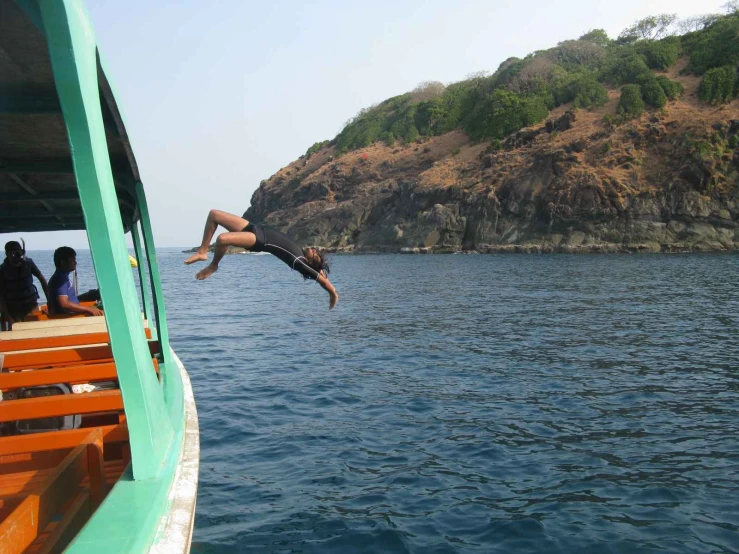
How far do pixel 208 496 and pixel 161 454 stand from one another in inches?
183

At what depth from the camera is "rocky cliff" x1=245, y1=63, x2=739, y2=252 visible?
217 feet

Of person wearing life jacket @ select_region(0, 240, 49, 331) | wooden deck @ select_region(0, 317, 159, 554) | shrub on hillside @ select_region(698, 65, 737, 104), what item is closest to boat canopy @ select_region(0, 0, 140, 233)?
person wearing life jacket @ select_region(0, 240, 49, 331)

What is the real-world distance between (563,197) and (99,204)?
73969mm

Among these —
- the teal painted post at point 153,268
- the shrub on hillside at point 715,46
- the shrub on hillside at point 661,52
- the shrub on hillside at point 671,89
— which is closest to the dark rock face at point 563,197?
the shrub on hillside at point 671,89

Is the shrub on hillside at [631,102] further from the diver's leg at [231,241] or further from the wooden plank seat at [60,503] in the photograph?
the wooden plank seat at [60,503]

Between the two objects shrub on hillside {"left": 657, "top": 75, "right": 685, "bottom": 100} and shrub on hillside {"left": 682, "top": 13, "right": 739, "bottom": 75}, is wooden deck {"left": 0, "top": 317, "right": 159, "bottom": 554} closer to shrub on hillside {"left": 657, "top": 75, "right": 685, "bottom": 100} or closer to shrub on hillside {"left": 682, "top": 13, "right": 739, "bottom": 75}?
shrub on hillside {"left": 657, "top": 75, "right": 685, "bottom": 100}

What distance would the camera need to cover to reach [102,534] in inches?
132

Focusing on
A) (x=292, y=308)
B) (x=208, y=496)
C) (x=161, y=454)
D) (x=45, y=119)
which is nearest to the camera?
(x=161, y=454)

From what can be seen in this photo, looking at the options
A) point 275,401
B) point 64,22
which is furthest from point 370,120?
point 64,22

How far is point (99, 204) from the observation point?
11.2 feet

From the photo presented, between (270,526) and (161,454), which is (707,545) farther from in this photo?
(161,454)

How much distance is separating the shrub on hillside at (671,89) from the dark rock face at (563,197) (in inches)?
236

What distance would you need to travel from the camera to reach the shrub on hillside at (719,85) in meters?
76.9

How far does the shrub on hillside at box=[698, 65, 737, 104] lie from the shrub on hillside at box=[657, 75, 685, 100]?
3207 millimetres
